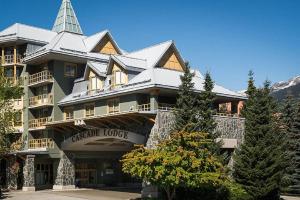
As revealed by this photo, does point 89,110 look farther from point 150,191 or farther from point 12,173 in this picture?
point 150,191

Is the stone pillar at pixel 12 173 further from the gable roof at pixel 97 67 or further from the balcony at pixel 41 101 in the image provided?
the gable roof at pixel 97 67

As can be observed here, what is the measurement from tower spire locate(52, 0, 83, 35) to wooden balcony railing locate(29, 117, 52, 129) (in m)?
12.3

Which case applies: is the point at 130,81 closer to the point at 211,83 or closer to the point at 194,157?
the point at 211,83

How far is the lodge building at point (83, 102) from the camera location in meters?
40.8

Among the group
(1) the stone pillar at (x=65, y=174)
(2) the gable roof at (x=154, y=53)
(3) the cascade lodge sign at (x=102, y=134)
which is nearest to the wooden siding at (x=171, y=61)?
(2) the gable roof at (x=154, y=53)

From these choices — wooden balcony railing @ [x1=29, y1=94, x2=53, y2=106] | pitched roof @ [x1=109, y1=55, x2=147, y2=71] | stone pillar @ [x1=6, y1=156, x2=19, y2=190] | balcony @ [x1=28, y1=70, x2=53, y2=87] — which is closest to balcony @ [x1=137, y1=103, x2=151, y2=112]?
pitched roof @ [x1=109, y1=55, x2=147, y2=71]

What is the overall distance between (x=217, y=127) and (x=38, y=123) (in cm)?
2288

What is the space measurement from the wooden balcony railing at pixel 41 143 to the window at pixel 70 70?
8241 mm

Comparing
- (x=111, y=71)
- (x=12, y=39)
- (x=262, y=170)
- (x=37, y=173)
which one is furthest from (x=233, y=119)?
(x=12, y=39)

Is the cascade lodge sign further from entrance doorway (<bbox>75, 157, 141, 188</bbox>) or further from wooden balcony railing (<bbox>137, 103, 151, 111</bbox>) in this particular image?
entrance doorway (<bbox>75, 157, 141, 188</bbox>)

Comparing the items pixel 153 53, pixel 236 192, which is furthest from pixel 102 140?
pixel 236 192

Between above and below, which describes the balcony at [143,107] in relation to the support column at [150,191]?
above

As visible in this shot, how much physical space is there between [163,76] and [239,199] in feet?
44.9

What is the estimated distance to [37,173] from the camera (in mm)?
52562
